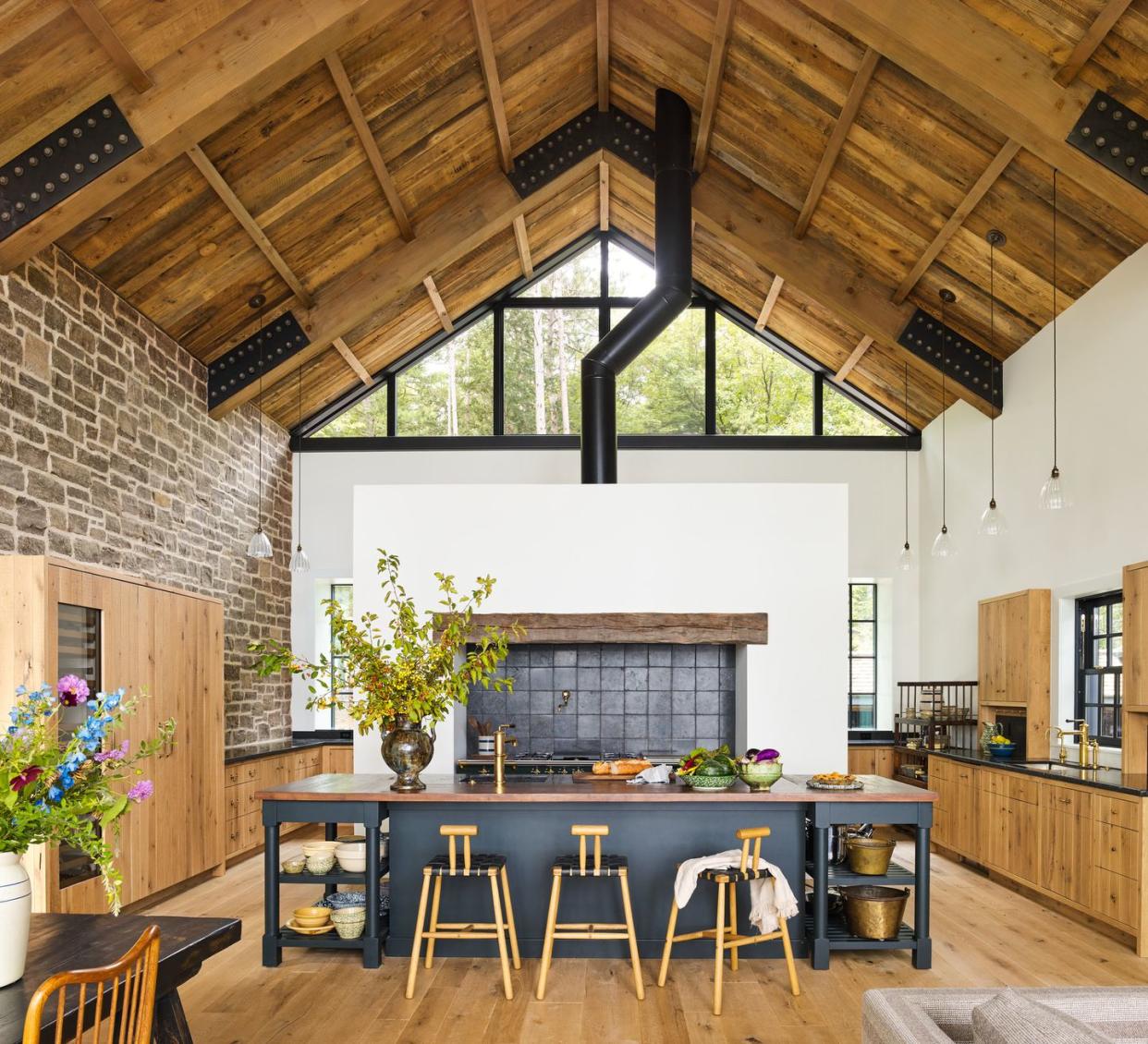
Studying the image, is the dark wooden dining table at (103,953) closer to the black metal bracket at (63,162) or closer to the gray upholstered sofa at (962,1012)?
the gray upholstered sofa at (962,1012)

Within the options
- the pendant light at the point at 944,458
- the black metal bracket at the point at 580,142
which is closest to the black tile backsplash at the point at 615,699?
the pendant light at the point at 944,458

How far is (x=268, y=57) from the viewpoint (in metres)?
5.33

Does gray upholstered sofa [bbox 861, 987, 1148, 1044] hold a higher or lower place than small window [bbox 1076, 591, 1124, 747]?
lower

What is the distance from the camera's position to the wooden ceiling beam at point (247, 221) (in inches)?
252

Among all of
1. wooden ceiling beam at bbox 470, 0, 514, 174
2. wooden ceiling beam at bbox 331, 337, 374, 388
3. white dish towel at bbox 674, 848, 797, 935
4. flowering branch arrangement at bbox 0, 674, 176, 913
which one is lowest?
white dish towel at bbox 674, 848, 797, 935

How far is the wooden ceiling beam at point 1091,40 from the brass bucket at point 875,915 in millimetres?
4030

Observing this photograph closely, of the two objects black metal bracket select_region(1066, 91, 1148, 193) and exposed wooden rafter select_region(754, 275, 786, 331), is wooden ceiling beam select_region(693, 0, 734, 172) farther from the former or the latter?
black metal bracket select_region(1066, 91, 1148, 193)

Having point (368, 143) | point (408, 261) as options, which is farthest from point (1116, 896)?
point (408, 261)

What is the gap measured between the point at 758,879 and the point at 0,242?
15.4ft

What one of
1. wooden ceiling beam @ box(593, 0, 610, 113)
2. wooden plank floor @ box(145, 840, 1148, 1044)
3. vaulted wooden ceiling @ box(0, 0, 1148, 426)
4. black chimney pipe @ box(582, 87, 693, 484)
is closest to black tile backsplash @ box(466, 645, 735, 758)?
black chimney pipe @ box(582, 87, 693, 484)

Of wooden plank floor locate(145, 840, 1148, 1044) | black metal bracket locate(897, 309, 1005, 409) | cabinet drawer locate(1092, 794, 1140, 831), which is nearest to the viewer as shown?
wooden plank floor locate(145, 840, 1148, 1044)

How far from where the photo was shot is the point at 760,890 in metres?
5.09

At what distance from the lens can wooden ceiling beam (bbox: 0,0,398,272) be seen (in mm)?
5281

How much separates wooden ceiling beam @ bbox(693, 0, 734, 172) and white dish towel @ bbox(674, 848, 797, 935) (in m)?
4.81
